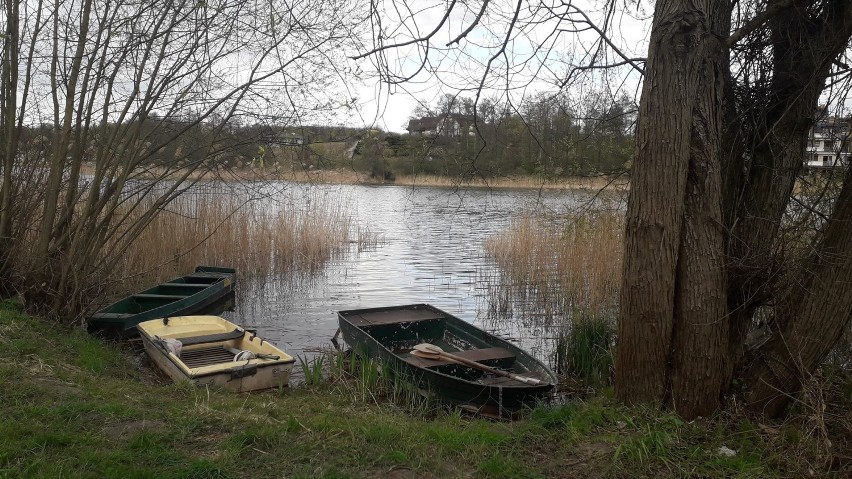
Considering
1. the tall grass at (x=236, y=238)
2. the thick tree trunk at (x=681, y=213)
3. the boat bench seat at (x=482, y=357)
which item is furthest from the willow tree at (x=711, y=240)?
the tall grass at (x=236, y=238)

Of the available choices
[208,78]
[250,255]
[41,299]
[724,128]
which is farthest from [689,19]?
[250,255]

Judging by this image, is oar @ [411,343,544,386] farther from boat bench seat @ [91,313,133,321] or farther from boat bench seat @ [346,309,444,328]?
boat bench seat @ [91,313,133,321]

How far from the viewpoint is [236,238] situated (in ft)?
44.1

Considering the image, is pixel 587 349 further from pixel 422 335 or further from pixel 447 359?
pixel 422 335

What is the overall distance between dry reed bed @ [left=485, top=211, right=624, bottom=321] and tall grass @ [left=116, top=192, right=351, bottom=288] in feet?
14.1

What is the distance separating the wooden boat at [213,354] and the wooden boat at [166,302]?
393mm

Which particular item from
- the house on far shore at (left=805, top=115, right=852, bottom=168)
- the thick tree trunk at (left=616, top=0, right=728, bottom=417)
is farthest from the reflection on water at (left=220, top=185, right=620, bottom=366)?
the house on far shore at (left=805, top=115, right=852, bottom=168)

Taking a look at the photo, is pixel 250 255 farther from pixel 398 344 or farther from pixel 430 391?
pixel 430 391

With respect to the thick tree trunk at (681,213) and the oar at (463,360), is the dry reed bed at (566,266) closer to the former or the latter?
the oar at (463,360)

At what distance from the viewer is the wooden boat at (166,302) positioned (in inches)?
321

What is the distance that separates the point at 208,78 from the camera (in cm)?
817

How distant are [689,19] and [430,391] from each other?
149 inches

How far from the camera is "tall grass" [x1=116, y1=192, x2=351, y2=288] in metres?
11.4

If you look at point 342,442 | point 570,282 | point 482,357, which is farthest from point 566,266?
point 342,442
